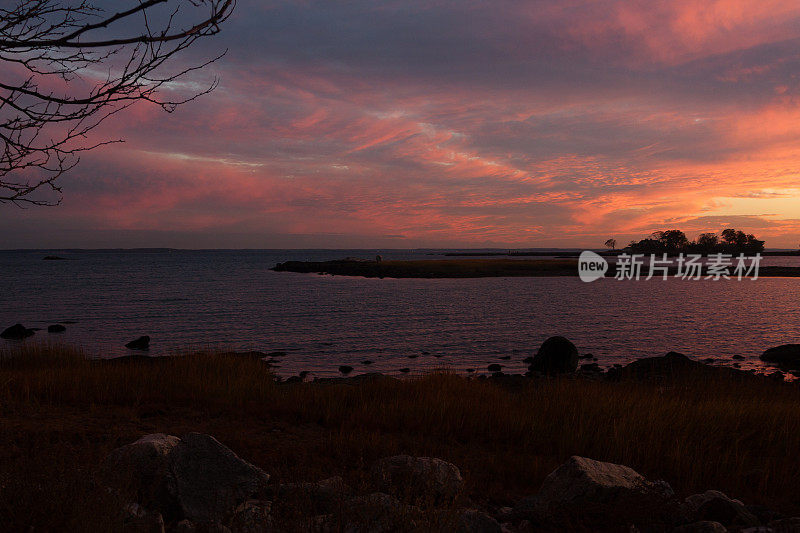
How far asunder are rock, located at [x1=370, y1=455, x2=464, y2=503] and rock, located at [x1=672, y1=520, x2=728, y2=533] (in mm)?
2129

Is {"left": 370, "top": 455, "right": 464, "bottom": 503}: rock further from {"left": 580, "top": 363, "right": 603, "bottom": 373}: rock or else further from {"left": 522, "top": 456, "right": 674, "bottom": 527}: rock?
{"left": 580, "top": 363, "right": 603, "bottom": 373}: rock

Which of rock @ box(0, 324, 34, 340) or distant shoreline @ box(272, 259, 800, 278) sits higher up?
distant shoreline @ box(272, 259, 800, 278)

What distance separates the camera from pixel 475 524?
4496 mm

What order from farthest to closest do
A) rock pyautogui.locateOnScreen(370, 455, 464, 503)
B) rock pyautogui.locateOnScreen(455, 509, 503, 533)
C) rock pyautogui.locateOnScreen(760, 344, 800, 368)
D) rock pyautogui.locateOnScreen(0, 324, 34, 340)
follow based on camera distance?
rock pyautogui.locateOnScreen(0, 324, 34, 340) < rock pyautogui.locateOnScreen(760, 344, 800, 368) < rock pyautogui.locateOnScreen(370, 455, 464, 503) < rock pyautogui.locateOnScreen(455, 509, 503, 533)

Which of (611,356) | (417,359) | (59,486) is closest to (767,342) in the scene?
(611,356)

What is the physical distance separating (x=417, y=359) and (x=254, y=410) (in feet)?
39.3

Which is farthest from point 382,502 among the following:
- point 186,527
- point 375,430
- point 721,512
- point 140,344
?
point 140,344

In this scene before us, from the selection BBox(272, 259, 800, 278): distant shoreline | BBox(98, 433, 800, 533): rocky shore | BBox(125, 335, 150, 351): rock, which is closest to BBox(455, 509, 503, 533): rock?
BBox(98, 433, 800, 533): rocky shore

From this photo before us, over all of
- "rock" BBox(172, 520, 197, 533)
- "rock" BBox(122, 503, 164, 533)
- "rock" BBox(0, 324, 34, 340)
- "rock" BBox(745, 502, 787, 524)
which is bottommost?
"rock" BBox(0, 324, 34, 340)

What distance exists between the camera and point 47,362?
15203mm

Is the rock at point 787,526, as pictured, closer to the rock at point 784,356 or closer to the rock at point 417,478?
the rock at point 417,478

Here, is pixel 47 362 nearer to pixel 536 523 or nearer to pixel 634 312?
pixel 536 523

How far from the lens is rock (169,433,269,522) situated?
16.2 feet

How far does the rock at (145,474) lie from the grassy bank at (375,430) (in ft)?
1.01
